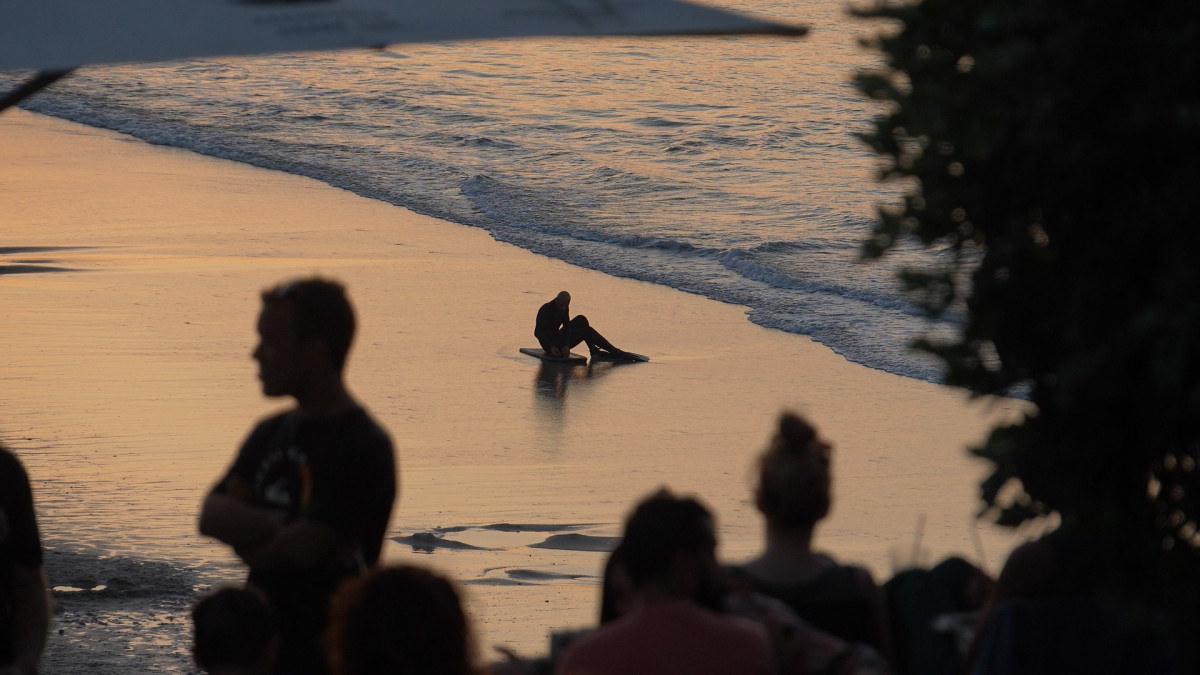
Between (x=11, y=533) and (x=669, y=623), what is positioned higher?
(x=669, y=623)

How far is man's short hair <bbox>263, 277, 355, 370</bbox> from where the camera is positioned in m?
3.43

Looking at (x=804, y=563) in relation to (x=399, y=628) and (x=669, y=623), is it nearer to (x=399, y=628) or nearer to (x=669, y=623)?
(x=669, y=623)

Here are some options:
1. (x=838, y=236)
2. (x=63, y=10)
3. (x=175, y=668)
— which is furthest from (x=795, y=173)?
(x=63, y=10)

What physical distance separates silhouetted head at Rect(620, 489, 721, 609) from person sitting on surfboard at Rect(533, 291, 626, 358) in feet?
35.1

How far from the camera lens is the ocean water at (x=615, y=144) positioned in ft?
65.2

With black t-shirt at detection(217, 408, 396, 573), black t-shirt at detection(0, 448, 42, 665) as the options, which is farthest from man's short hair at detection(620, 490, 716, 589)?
black t-shirt at detection(0, 448, 42, 665)

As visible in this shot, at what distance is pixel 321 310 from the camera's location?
3.43 m

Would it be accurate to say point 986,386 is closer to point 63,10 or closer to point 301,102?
point 63,10

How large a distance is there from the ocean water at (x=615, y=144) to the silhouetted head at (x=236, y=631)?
428 inches

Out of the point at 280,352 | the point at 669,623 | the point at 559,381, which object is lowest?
the point at 559,381

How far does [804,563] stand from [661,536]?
840 millimetres

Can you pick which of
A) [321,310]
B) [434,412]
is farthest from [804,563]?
[434,412]

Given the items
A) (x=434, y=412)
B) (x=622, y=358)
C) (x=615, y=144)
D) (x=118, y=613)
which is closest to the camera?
(x=118, y=613)

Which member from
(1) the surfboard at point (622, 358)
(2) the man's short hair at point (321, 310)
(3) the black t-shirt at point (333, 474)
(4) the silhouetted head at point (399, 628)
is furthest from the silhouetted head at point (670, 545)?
(1) the surfboard at point (622, 358)
